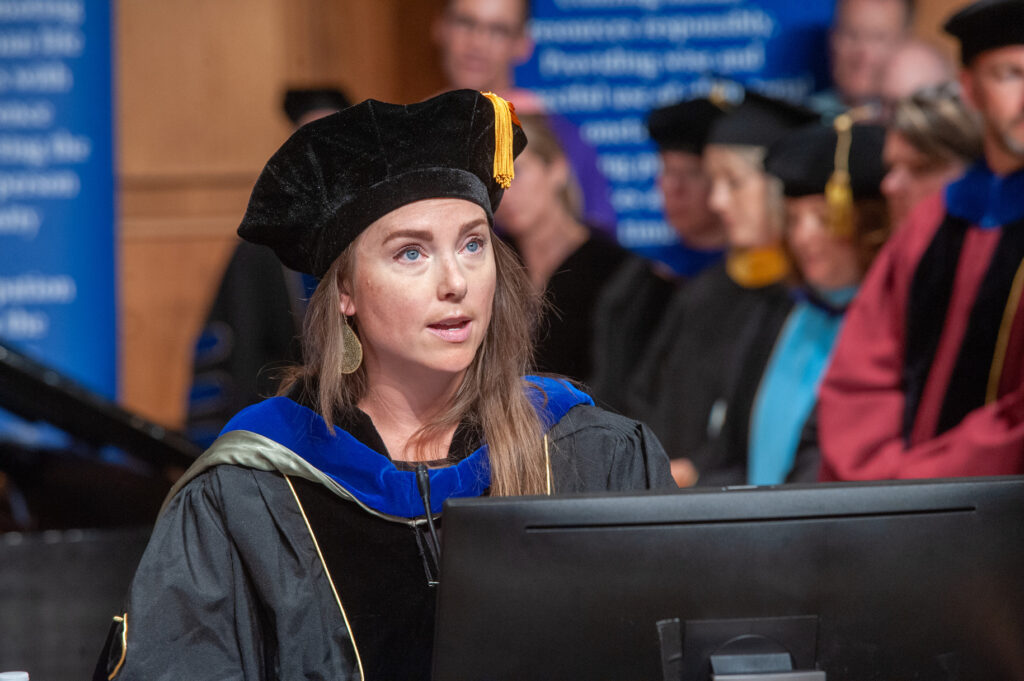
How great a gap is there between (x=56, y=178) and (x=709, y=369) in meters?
3.14

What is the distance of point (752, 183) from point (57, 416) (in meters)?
2.37

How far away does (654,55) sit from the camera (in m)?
5.30

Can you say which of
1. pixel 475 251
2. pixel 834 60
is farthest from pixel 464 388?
pixel 834 60

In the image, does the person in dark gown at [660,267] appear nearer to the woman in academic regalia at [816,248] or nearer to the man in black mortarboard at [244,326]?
the woman in academic regalia at [816,248]

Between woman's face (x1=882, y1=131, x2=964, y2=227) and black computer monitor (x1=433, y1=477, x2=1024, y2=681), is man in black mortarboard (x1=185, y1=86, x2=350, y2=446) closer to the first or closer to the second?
woman's face (x1=882, y1=131, x2=964, y2=227)

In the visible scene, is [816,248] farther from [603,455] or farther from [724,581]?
[724,581]

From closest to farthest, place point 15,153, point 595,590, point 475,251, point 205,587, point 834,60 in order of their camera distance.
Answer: point 595,590
point 205,587
point 475,251
point 834,60
point 15,153

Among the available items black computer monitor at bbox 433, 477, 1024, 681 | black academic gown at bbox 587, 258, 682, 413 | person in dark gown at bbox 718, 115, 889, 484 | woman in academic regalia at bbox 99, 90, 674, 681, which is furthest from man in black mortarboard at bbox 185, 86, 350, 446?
black computer monitor at bbox 433, 477, 1024, 681

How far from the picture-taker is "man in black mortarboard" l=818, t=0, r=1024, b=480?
3.12 m

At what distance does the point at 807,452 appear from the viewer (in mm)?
4008

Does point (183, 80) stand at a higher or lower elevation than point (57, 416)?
higher

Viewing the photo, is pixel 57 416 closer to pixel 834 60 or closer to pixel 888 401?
pixel 888 401

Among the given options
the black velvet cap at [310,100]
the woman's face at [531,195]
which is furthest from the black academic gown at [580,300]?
the black velvet cap at [310,100]

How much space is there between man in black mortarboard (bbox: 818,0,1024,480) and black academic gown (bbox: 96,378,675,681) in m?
1.72
